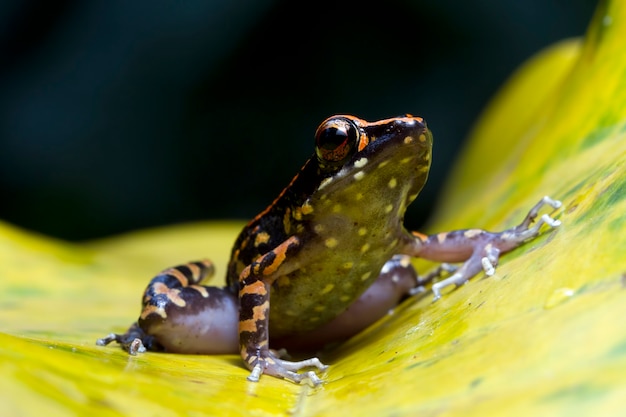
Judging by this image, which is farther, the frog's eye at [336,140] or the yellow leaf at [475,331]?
the frog's eye at [336,140]

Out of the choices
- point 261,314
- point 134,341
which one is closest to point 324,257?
point 261,314

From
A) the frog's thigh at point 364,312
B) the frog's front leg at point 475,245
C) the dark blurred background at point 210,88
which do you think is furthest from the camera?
the dark blurred background at point 210,88

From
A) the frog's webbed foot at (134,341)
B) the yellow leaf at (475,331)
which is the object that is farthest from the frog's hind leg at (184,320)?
the yellow leaf at (475,331)

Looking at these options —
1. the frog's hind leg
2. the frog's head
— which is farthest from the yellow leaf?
the frog's head

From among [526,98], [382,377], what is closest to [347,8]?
[526,98]

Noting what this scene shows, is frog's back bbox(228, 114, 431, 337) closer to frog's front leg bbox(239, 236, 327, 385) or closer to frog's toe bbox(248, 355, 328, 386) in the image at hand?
frog's front leg bbox(239, 236, 327, 385)

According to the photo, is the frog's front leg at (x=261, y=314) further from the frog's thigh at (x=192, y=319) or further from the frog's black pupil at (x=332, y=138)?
the frog's black pupil at (x=332, y=138)

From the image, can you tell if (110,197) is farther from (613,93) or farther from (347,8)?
(613,93)

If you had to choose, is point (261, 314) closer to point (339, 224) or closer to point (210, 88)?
point (339, 224)

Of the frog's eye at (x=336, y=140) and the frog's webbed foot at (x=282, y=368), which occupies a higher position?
the frog's eye at (x=336, y=140)
